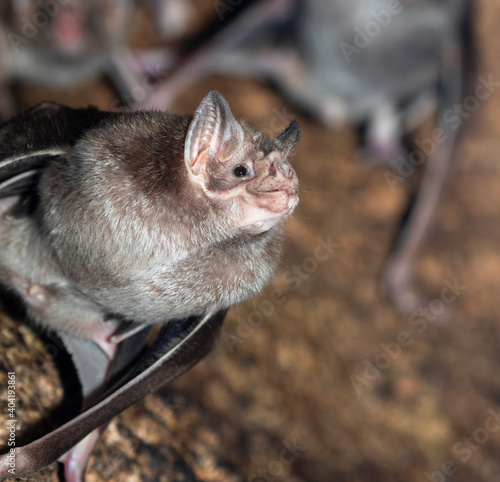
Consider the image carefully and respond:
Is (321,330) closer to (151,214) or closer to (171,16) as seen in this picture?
(151,214)

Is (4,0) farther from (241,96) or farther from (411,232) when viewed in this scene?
(411,232)

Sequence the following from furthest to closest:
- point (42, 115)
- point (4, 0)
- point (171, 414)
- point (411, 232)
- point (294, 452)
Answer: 1. point (411, 232)
2. point (4, 0)
3. point (294, 452)
4. point (171, 414)
5. point (42, 115)

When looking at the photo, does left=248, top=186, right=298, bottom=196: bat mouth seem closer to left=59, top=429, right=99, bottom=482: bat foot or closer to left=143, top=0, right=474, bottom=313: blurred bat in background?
left=59, top=429, right=99, bottom=482: bat foot

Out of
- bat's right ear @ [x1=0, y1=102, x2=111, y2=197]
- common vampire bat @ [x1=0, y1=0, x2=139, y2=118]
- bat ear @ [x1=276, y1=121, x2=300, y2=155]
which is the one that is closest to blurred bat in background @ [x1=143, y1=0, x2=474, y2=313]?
common vampire bat @ [x1=0, y1=0, x2=139, y2=118]

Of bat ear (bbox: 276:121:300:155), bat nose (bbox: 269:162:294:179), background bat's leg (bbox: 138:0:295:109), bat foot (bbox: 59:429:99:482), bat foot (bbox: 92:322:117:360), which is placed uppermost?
bat nose (bbox: 269:162:294:179)

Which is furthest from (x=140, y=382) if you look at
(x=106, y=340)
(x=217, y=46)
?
(x=217, y=46)

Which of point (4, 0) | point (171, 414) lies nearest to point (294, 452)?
point (171, 414)

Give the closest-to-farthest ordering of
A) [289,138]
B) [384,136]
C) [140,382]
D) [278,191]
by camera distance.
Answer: [278,191] < [289,138] < [140,382] < [384,136]
